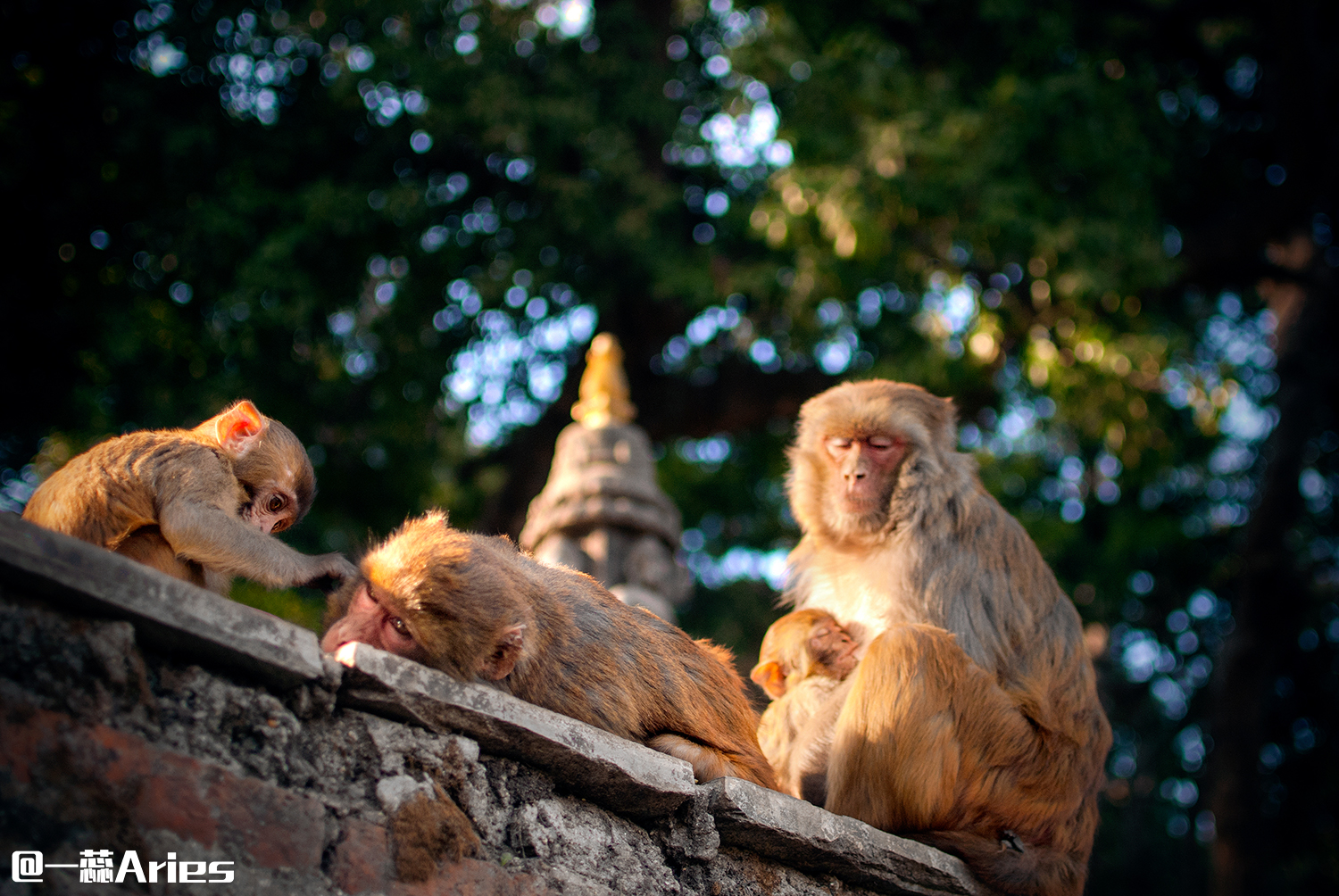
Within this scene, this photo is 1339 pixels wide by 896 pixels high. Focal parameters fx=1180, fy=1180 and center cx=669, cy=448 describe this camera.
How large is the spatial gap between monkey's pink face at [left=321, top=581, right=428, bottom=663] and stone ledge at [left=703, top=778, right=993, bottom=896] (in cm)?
77

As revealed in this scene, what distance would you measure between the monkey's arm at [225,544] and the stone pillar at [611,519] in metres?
3.55

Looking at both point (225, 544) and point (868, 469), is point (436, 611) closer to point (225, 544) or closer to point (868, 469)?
point (225, 544)

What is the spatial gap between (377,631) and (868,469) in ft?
6.35

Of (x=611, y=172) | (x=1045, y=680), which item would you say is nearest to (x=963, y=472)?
(x=1045, y=680)

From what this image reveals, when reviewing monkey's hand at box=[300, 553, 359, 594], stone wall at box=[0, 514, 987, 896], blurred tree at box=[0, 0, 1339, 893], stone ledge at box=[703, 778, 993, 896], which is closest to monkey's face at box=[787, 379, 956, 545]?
stone ledge at box=[703, 778, 993, 896]

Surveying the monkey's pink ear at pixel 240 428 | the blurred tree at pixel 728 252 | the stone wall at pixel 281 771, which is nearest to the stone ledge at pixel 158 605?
the stone wall at pixel 281 771

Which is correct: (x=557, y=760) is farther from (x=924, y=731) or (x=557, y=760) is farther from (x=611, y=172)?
(x=611, y=172)

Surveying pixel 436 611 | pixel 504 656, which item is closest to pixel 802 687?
pixel 504 656

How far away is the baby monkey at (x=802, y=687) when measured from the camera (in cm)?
348

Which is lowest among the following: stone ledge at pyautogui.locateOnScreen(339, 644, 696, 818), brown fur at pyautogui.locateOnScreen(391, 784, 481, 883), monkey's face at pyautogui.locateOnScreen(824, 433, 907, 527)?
brown fur at pyautogui.locateOnScreen(391, 784, 481, 883)

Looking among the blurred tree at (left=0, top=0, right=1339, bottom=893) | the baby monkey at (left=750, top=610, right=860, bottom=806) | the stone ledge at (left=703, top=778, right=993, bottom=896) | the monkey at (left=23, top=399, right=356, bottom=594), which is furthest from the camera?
the blurred tree at (left=0, top=0, right=1339, bottom=893)

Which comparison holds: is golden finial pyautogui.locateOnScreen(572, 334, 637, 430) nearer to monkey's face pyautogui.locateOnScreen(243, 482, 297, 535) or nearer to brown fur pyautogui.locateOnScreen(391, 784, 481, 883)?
monkey's face pyautogui.locateOnScreen(243, 482, 297, 535)

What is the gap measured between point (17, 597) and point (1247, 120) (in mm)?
12486

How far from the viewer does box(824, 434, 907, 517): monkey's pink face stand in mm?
3896
